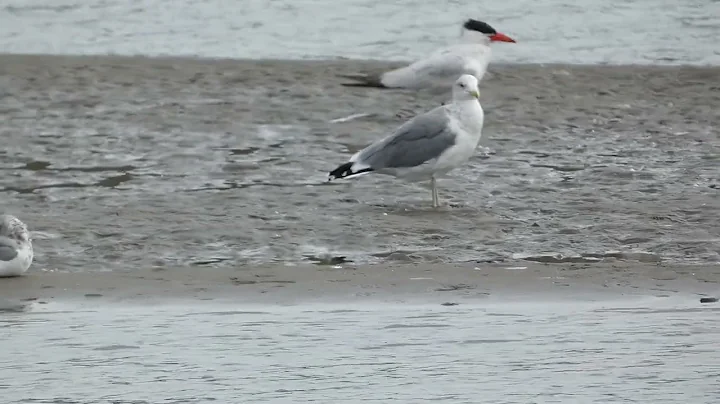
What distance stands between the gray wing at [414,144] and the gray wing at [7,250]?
274 cm

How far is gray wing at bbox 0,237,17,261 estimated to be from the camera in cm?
729

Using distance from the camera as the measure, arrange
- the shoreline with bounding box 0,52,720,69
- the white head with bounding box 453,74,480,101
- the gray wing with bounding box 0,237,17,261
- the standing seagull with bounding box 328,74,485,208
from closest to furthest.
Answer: the gray wing with bounding box 0,237,17,261
the standing seagull with bounding box 328,74,485,208
the white head with bounding box 453,74,480,101
the shoreline with bounding box 0,52,720,69

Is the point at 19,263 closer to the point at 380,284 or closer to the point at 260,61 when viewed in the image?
the point at 380,284

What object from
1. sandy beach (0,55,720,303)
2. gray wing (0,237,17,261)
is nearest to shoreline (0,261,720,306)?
sandy beach (0,55,720,303)

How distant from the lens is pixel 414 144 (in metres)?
9.47

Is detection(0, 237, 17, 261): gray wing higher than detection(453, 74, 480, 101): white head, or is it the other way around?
detection(453, 74, 480, 101): white head

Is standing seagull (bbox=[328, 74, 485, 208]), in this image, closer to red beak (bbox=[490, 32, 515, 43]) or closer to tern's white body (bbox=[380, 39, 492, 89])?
tern's white body (bbox=[380, 39, 492, 89])

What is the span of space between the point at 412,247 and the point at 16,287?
6.89ft

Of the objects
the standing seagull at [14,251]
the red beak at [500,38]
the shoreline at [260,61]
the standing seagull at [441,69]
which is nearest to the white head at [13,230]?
the standing seagull at [14,251]

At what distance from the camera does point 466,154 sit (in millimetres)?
9461

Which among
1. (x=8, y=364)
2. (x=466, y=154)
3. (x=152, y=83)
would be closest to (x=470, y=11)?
(x=152, y=83)

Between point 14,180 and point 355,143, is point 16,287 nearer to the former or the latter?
point 14,180

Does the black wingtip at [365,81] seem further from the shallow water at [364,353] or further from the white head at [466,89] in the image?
the shallow water at [364,353]

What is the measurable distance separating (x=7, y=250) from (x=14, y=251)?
0.05 meters
